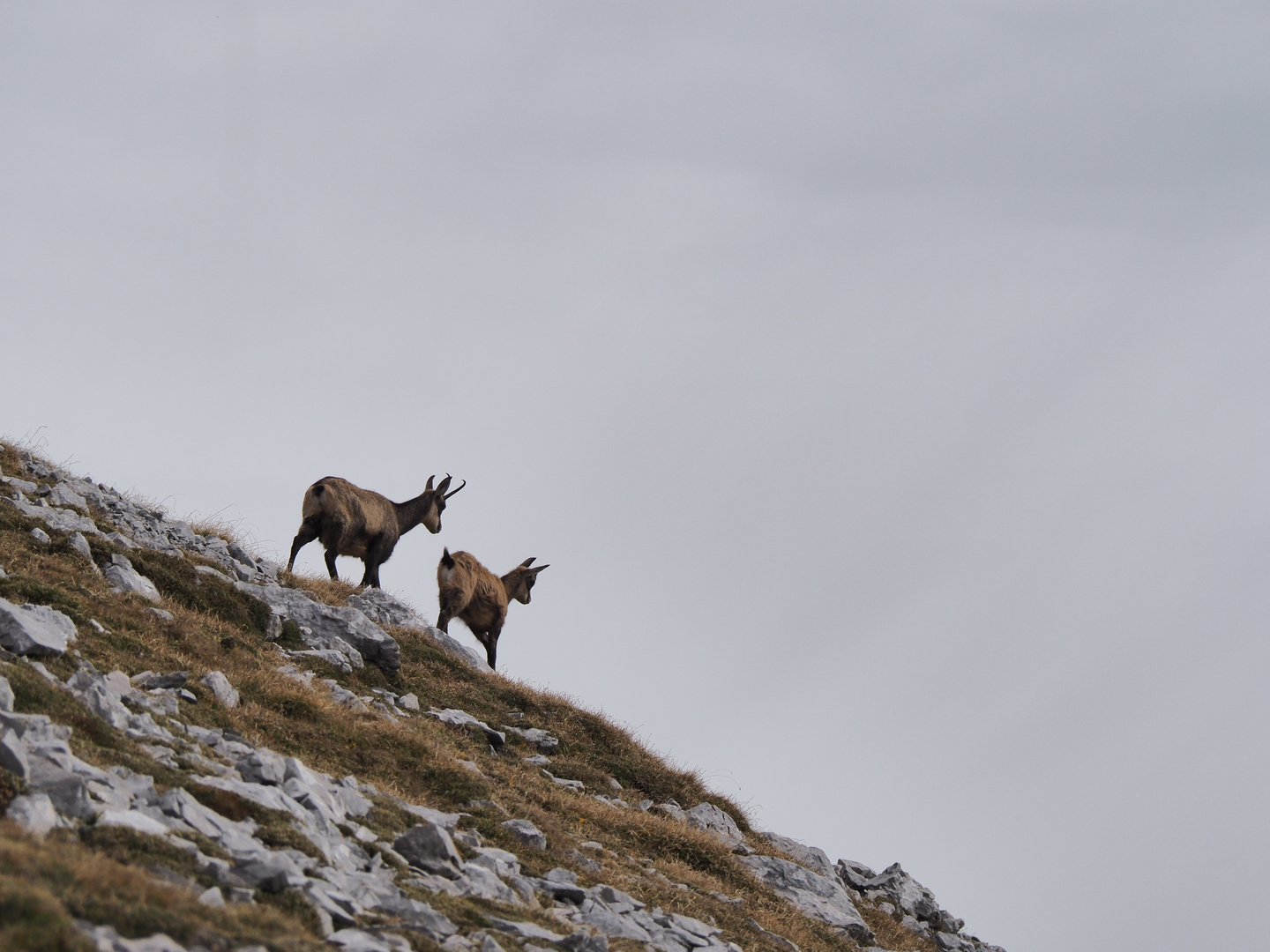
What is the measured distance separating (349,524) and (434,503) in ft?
18.1

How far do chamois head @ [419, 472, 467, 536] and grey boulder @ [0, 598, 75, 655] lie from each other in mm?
16532

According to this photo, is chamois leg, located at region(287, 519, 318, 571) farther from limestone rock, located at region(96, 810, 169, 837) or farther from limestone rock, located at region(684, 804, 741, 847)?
limestone rock, located at region(96, 810, 169, 837)

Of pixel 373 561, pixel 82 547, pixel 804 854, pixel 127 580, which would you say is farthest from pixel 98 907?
pixel 373 561

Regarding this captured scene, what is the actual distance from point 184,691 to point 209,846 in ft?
12.2

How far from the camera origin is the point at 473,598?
23703mm

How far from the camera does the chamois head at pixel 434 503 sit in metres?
27.0

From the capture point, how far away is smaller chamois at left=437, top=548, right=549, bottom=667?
22.8 m

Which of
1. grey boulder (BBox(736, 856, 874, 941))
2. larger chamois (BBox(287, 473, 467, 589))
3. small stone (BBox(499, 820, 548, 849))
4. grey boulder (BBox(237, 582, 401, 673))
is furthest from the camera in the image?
larger chamois (BBox(287, 473, 467, 589))

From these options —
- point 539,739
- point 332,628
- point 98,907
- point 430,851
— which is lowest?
point 98,907

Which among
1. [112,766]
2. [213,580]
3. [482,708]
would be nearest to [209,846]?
[112,766]

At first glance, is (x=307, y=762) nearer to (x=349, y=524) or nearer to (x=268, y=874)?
(x=268, y=874)

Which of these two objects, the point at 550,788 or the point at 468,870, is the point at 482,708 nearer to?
the point at 550,788

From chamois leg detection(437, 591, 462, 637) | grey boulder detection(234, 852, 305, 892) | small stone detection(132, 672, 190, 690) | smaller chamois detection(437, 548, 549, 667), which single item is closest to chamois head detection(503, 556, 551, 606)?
smaller chamois detection(437, 548, 549, 667)

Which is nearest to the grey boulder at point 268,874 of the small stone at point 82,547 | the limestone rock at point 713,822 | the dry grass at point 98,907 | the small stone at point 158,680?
the dry grass at point 98,907
